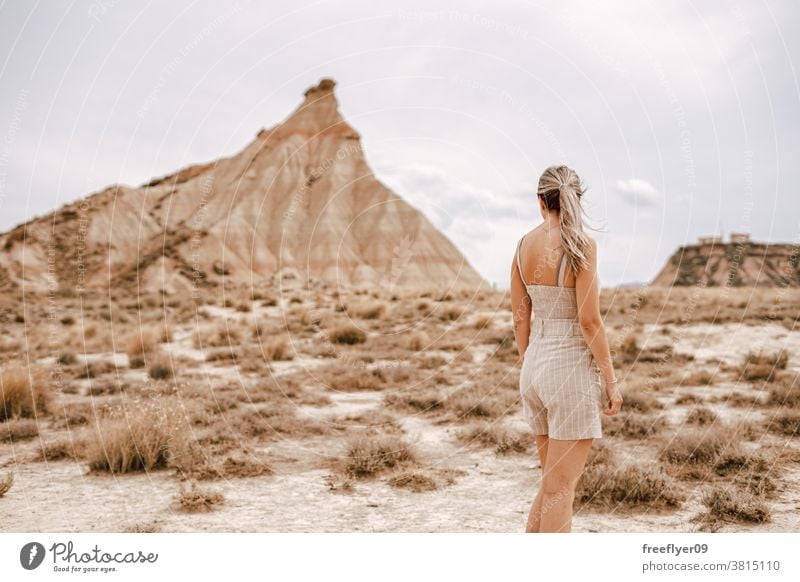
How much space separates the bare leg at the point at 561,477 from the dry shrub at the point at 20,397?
25.1ft

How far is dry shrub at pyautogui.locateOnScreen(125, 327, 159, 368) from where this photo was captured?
14133mm

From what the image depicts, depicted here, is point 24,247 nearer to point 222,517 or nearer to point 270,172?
point 270,172

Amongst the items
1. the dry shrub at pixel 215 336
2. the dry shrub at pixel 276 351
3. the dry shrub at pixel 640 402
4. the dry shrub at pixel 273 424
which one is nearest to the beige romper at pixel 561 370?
the dry shrub at pixel 273 424

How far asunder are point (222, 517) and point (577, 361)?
342cm

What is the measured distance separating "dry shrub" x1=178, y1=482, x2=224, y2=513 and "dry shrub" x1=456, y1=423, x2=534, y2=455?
3.23 m

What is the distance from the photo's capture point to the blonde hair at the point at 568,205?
3.39 metres

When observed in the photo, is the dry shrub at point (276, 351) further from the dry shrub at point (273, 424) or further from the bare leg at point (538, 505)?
the bare leg at point (538, 505)

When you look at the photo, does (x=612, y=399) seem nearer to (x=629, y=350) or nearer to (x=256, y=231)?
(x=629, y=350)

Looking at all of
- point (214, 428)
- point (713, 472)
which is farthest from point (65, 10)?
point (713, 472)

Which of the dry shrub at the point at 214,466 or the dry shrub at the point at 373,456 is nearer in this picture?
the dry shrub at the point at 214,466

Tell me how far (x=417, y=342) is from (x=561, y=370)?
12606 mm

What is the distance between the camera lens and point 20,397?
9.13 m

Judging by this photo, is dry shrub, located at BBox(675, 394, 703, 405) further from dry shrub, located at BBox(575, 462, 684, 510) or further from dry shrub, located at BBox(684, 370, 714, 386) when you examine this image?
dry shrub, located at BBox(575, 462, 684, 510)

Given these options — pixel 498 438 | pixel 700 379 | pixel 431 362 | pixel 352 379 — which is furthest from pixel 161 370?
pixel 700 379
